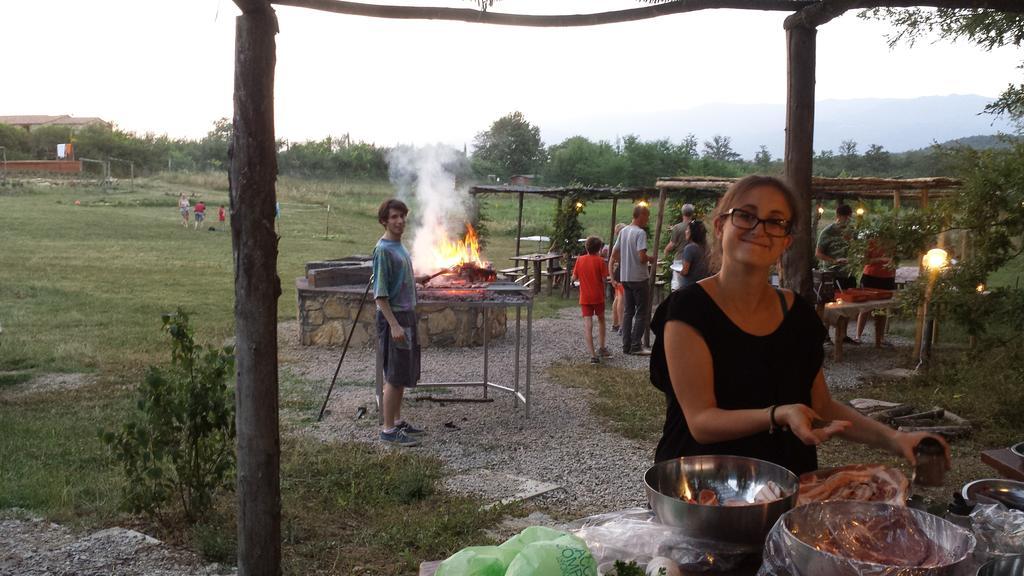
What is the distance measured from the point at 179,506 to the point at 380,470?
1.42m

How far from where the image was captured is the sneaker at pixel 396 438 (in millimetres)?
7066

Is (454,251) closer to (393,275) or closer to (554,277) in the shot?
(393,275)

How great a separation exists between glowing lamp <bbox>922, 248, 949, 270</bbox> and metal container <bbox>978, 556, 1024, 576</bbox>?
712 centimetres

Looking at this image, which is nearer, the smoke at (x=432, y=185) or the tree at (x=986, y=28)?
the tree at (x=986, y=28)

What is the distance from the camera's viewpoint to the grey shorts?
6.84 m

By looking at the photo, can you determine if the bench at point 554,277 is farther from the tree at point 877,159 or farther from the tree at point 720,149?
the tree at point 720,149

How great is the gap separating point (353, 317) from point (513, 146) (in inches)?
1042

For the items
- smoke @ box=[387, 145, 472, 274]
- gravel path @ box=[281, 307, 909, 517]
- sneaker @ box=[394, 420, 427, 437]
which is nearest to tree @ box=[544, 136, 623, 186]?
smoke @ box=[387, 145, 472, 274]

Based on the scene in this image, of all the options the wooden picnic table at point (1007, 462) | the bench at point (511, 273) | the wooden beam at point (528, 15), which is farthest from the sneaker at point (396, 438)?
the bench at point (511, 273)

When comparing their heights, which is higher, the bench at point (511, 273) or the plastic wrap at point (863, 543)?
the plastic wrap at point (863, 543)

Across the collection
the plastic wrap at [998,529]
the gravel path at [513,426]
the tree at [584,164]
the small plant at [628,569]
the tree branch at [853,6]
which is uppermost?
the tree at [584,164]

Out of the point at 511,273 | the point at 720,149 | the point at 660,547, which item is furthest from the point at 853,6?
the point at 720,149

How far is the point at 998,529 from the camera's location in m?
1.83

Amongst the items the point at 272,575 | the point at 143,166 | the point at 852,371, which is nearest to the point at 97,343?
the point at 272,575
